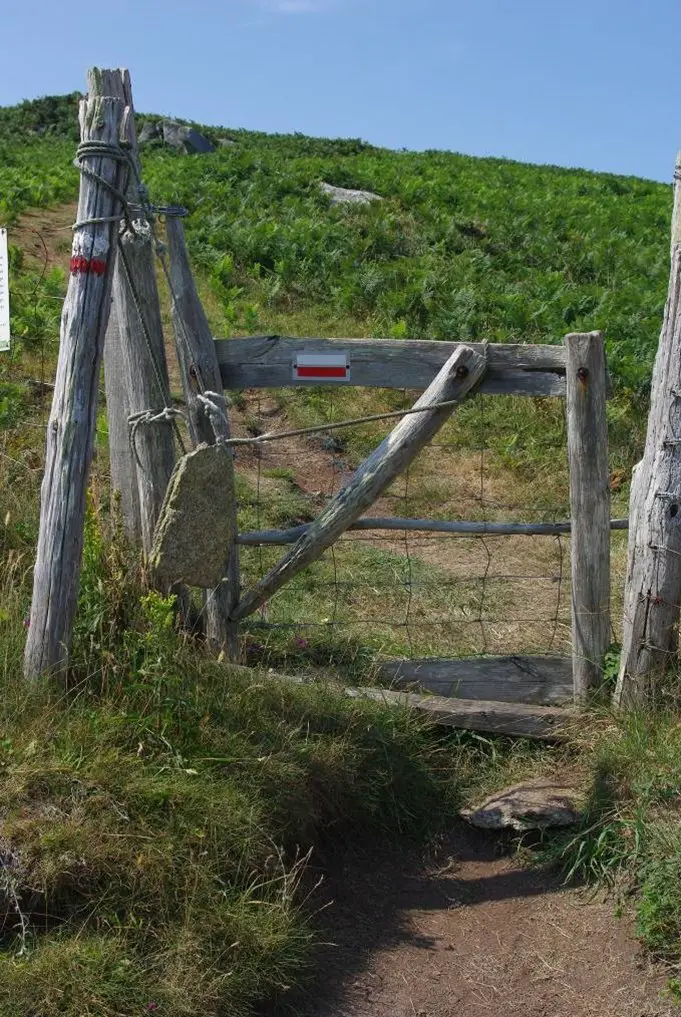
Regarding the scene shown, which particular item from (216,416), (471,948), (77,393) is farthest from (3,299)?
(471,948)

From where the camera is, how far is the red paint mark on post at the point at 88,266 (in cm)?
394

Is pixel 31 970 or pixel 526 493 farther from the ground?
pixel 526 493

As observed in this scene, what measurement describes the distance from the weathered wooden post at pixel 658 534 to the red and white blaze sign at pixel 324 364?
1323mm

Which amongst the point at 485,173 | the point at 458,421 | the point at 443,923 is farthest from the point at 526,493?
the point at 485,173

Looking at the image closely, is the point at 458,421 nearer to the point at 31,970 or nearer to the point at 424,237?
the point at 424,237

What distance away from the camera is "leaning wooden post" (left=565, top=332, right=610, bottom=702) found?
15.6ft

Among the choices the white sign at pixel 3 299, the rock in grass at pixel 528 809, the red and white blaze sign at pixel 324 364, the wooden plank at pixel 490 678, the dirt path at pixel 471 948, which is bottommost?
the dirt path at pixel 471 948

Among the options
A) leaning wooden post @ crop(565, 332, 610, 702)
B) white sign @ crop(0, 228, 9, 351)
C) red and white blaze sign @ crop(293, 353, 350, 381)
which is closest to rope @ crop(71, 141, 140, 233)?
red and white blaze sign @ crop(293, 353, 350, 381)

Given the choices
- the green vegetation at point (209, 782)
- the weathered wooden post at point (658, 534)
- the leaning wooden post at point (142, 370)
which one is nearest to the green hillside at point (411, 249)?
the green vegetation at point (209, 782)

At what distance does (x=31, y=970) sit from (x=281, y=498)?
5.42 metres

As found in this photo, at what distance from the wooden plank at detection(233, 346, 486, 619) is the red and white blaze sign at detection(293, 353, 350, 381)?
375mm

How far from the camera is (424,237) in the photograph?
16469 millimetres

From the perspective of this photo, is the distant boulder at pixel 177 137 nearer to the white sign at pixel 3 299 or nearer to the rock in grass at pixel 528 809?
the white sign at pixel 3 299

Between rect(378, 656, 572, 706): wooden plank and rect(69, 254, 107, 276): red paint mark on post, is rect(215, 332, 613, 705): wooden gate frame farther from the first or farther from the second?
rect(69, 254, 107, 276): red paint mark on post
